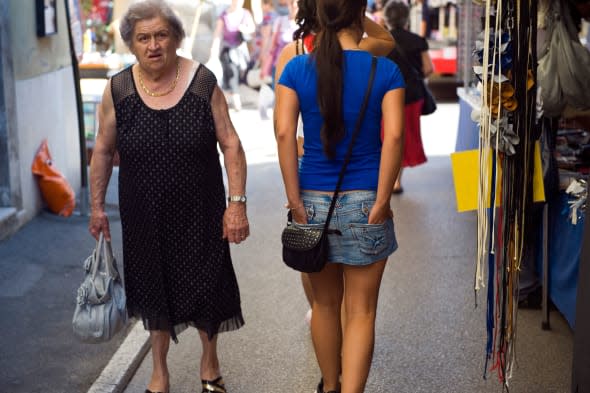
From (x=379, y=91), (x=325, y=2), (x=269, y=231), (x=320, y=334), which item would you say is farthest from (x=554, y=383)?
(x=269, y=231)

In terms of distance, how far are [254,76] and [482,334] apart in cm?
1378

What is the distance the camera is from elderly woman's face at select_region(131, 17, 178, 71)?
14.9 feet

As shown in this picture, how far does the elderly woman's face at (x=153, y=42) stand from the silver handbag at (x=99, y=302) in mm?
844

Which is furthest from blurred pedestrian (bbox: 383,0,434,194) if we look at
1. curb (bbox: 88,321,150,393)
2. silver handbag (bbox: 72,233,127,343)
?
silver handbag (bbox: 72,233,127,343)

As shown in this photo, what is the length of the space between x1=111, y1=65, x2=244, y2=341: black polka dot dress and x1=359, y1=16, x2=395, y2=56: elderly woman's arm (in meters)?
0.84

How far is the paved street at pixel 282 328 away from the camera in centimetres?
535

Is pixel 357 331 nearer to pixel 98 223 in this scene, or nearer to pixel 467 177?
pixel 467 177

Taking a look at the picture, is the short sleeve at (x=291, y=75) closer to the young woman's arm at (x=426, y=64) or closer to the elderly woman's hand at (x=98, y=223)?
the elderly woman's hand at (x=98, y=223)

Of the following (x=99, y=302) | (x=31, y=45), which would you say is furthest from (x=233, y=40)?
(x=99, y=302)

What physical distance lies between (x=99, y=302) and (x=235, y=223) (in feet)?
2.30

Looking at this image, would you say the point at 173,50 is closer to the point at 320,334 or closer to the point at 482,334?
the point at 320,334

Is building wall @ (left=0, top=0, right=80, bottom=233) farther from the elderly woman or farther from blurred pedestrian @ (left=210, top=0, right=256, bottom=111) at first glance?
blurred pedestrian @ (left=210, top=0, right=256, bottom=111)

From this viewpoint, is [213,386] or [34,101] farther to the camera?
[34,101]

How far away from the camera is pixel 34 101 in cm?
910
